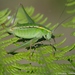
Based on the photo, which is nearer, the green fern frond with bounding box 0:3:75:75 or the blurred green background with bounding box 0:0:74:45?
the green fern frond with bounding box 0:3:75:75

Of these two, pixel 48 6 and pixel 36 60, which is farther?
pixel 48 6

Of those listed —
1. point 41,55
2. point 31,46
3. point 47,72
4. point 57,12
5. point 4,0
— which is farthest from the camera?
point 4,0

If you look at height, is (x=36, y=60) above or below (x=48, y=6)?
below

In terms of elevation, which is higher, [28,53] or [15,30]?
[15,30]

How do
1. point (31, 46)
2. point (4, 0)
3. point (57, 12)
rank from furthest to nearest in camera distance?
point (4, 0), point (57, 12), point (31, 46)

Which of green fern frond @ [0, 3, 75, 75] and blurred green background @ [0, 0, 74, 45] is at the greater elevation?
blurred green background @ [0, 0, 74, 45]

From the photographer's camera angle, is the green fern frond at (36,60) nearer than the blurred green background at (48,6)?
Yes

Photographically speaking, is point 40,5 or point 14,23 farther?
point 40,5

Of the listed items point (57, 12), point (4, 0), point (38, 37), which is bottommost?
point (38, 37)

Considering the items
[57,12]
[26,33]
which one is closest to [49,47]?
[26,33]

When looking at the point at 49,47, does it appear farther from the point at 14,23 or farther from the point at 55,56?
the point at 14,23

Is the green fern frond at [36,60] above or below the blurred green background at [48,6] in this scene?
below
